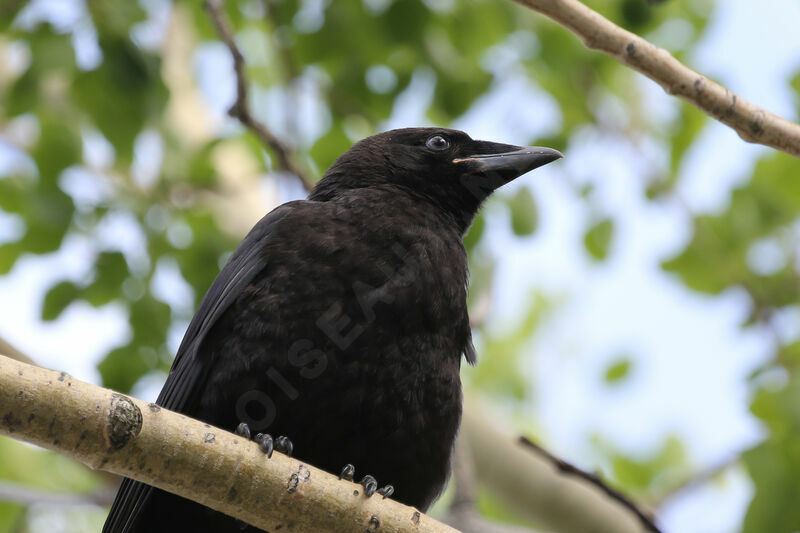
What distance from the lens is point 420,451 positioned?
119 inches

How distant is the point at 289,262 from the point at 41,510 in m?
2.20

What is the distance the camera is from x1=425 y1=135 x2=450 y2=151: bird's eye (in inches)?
154

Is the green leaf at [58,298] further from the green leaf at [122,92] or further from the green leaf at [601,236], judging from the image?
the green leaf at [601,236]

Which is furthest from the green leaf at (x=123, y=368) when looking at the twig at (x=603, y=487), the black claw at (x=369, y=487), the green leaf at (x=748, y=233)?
the green leaf at (x=748, y=233)

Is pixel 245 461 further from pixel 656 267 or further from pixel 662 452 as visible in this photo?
pixel 662 452

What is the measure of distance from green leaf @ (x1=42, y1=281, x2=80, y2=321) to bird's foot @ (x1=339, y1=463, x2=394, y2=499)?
223 cm

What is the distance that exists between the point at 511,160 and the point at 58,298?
2.26 meters

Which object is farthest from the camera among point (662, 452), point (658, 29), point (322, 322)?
point (662, 452)

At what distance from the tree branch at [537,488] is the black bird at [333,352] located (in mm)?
1460

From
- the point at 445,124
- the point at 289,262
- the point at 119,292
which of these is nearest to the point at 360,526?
the point at 289,262

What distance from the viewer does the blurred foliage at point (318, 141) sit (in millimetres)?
4391

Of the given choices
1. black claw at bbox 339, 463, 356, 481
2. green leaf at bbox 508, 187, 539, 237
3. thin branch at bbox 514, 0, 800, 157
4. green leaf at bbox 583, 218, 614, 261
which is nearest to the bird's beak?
green leaf at bbox 508, 187, 539, 237

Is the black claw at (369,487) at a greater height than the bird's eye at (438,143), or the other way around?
the bird's eye at (438,143)

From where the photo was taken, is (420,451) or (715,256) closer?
(420,451)
